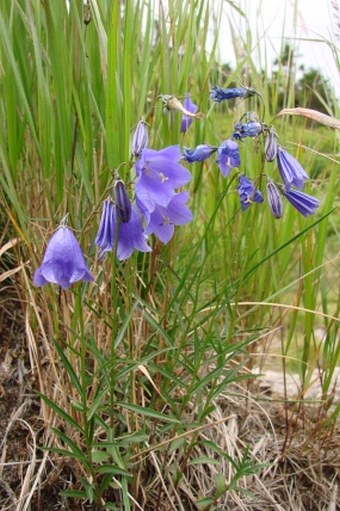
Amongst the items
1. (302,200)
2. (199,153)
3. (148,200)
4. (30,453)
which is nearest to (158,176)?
(148,200)

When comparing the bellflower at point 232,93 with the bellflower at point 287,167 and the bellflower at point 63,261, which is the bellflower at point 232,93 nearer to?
the bellflower at point 287,167

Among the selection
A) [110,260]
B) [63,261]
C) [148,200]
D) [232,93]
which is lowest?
[110,260]

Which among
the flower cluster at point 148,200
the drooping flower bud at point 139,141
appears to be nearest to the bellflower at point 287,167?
the flower cluster at point 148,200

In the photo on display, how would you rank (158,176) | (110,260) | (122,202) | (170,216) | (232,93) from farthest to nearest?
(110,260)
(232,93)
(170,216)
(158,176)
(122,202)

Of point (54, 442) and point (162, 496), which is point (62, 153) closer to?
point (54, 442)

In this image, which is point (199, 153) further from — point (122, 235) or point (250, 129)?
point (122, 235)

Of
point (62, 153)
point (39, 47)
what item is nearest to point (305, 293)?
point (62, 153)
